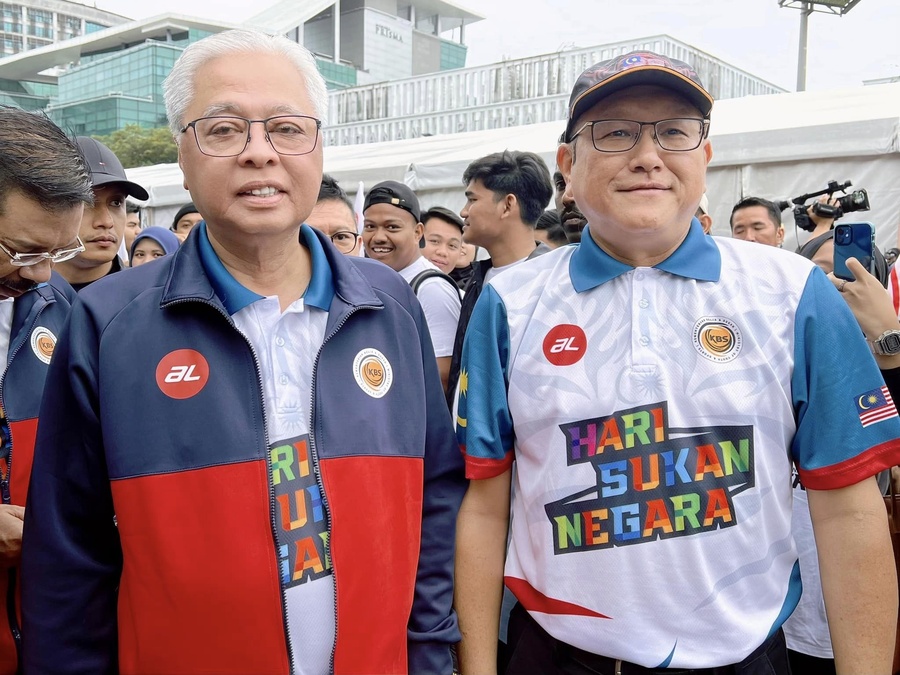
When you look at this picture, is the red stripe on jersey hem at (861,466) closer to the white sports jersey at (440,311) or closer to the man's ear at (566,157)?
the man's ear at (566,157)

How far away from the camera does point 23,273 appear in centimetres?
200

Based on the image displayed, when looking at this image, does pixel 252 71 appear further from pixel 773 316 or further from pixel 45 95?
pixel 45 95

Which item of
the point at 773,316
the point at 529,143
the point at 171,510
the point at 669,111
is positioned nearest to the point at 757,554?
the point at 773,316

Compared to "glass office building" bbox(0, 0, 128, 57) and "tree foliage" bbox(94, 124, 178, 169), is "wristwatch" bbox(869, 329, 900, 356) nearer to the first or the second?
"tree foliage" bbox(94, 124, 178, 169)

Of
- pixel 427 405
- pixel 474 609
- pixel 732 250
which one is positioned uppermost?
pixel 732 250

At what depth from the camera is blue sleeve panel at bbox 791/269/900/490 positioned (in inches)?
60.1

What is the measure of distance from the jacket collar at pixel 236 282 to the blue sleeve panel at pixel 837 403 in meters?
0.88

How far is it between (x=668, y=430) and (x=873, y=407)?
1.32 feet

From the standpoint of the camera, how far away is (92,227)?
335 cm

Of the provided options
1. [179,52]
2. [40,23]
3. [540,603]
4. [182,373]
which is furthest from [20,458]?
[40,23]

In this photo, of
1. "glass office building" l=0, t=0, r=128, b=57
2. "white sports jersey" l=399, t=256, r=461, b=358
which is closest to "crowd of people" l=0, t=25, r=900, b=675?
"white sports jersey" l=399, t=256, r=461, b=358

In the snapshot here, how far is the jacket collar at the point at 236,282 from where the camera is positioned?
1.51 metres

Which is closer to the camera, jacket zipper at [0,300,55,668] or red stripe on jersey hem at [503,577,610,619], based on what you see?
red stripe on jersey hem at [503,577,610,619]

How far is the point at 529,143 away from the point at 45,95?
86.0 meters
